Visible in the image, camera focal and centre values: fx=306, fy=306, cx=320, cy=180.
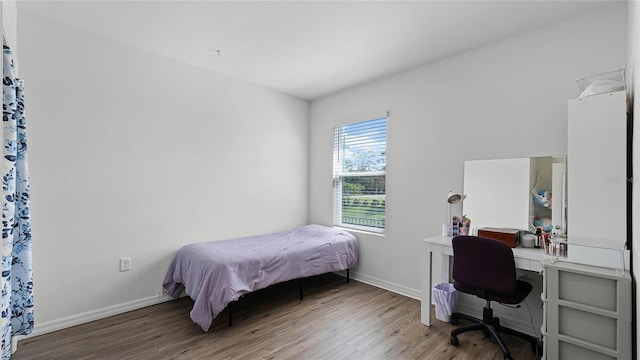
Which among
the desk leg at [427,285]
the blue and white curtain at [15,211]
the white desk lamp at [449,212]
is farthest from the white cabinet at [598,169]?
the blue and white curtain at [15,211]

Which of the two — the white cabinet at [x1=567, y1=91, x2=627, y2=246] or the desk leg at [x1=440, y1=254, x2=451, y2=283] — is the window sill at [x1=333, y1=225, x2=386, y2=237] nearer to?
the desk leg at [x1=440, y1=254, x2=451, y2=283]

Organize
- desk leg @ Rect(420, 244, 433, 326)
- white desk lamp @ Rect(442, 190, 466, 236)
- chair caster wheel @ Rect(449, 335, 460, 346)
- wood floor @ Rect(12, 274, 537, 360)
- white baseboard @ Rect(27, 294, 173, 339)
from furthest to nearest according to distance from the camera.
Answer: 1. white desk lamp @ Rect(442, 190, 466, 236)
2. desk leg @ Rect(420, 244, 433, 326)
3. white baseboard @ Rect(27, 294, 173, 339)
4. chair caster wheel @ Rect(449, 335, 460, 346)
5. wood floor @ Rect(12, 274, 537, 360)

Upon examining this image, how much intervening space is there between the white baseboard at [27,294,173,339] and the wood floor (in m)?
0.05

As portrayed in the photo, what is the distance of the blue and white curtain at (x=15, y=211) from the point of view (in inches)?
73.2

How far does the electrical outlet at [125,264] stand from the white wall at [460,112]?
2.44 m

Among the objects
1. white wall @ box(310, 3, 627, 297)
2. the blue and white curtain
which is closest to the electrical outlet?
the blue and white curtain

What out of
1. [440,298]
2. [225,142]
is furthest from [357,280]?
[225,142]

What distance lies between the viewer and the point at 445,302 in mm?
2727

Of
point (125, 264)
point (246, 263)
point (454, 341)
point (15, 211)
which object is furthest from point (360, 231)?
point (15, 211)

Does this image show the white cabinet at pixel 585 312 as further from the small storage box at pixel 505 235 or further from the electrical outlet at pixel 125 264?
the electrical outlet at pixel 125 264

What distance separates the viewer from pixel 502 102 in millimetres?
2748

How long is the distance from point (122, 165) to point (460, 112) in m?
3.32

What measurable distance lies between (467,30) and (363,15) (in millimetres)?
942

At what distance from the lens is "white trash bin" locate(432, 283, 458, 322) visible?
2.73 meters
